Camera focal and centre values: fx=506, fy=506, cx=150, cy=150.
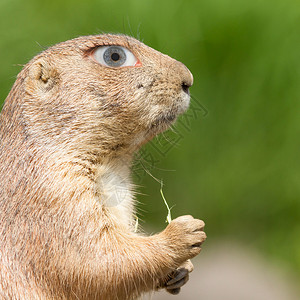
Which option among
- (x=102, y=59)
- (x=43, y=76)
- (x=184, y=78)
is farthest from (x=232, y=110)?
(x=43, y=76)

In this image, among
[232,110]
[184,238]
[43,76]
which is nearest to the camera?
[184,238]

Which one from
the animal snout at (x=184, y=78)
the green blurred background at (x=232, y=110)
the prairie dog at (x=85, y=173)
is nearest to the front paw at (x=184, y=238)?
the prairie dog at (x=85, y=173)

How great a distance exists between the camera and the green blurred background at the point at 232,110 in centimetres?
527

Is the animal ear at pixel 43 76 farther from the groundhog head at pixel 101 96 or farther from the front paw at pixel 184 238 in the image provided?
the front paw at pixel 184 238

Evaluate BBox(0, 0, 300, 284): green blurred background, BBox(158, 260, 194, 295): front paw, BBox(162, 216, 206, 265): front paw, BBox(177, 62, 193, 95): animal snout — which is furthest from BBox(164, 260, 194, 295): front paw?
BBox(0, 0, 300, 284): green blurred background

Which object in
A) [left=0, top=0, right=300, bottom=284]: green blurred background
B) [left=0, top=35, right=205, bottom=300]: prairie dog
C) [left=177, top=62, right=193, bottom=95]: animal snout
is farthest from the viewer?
[left=0, top=0, right=300, bottom=284]: green blurred background

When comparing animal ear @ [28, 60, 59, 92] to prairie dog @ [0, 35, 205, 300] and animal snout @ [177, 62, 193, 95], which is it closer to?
prairie dog @ [0, 35, 205, 300]

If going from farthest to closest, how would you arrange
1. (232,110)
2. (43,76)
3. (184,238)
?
(232,110)
(43,76)
(184,238)

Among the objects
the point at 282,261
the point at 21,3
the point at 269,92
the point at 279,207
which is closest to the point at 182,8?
the point at 269,92

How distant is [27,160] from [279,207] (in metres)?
3.96

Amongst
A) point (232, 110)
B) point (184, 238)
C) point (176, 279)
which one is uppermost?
point (232, 110)

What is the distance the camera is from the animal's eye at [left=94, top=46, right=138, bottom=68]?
99.6 inches

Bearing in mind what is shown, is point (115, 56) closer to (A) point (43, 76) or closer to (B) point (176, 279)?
(A) point (43, 76)

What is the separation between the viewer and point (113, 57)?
2.55 meters
